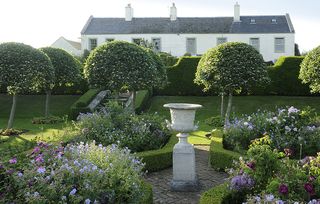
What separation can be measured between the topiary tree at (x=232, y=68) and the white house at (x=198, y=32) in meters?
22.6

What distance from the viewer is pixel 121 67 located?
51.5 ft

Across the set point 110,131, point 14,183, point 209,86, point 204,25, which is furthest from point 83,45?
point 14,183

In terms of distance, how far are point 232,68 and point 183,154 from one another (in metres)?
8.30

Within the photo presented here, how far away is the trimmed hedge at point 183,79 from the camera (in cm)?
2372

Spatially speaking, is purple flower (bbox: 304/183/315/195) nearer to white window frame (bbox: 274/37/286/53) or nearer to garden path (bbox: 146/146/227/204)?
garden path (bbox: 146/146/227/204)

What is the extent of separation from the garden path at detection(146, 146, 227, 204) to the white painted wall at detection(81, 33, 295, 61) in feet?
94.5

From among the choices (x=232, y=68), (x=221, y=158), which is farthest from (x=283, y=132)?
(x=232, y=68)

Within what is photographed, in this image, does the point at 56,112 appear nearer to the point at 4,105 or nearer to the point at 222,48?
the point at 4,105

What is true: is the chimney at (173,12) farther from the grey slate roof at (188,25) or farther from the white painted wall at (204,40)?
the white painted wall at (204,40)

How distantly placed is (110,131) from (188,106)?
2.99 metres

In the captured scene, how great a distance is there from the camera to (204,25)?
3909 cm

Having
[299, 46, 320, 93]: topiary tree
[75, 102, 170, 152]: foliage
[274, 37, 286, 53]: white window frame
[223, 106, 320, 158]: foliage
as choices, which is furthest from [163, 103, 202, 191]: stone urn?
[274, 37, 286, 53]: white window frame

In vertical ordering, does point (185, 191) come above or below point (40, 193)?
below

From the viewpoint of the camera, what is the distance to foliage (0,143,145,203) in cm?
456
